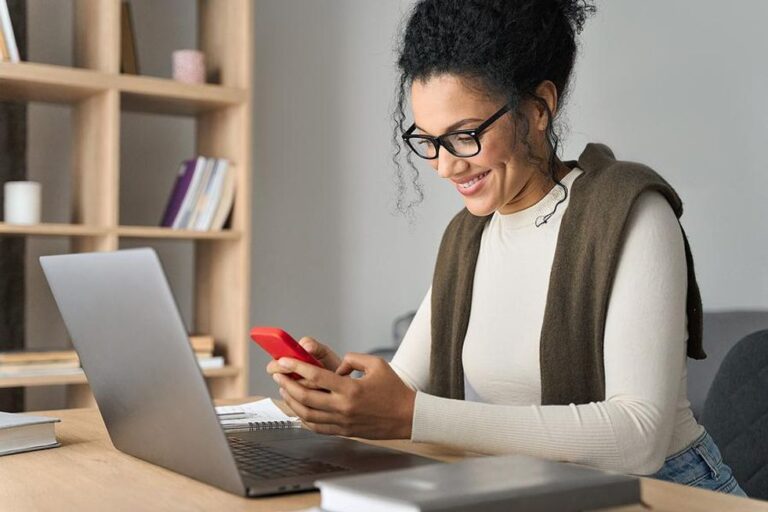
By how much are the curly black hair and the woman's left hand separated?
0.50 meters

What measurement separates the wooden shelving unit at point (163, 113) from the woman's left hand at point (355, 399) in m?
1.72

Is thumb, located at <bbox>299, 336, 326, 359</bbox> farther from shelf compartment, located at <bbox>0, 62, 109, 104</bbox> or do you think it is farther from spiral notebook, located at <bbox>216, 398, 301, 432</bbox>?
shelf compartment, located at <bbox>0, 62, 109, 104</bbox>

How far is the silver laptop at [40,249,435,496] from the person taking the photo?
95 centimetres

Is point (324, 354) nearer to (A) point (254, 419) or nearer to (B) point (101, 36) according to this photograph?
(A) point (254, 419)

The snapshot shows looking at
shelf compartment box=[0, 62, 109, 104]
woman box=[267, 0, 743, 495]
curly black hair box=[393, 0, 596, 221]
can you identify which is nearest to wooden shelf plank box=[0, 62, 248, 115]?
shelf compartment box=[0, 62, 109, 104]

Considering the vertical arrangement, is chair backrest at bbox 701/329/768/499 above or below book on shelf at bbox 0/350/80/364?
above

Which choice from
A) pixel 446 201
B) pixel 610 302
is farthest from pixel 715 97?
pixel 610 302

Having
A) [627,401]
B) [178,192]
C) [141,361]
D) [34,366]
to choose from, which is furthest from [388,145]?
[141,361]

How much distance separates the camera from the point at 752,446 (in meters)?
1.71

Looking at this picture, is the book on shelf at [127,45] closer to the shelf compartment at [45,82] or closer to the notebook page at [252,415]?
the shelf compartment at [45,82]

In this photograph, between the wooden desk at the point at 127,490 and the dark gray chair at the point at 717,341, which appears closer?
the wooden desk at the point at 127,490

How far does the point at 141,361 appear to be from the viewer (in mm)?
1070

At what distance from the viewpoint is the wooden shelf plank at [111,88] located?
271cm

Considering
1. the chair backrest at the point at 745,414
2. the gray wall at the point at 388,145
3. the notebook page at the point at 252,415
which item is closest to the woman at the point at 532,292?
the notebook page at the point at 252,415
